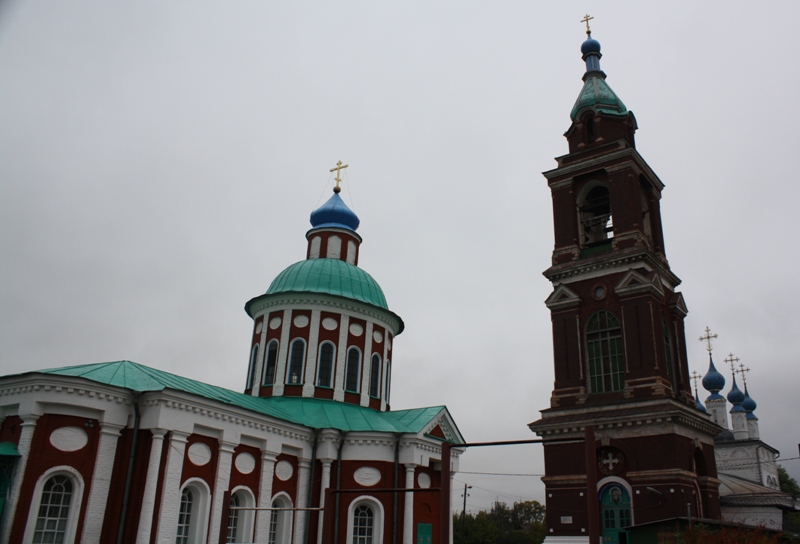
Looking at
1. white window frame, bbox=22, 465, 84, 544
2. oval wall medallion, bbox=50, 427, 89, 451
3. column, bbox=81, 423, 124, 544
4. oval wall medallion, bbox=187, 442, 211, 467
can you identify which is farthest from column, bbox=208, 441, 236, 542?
oval wall medallion, bbox=50, 427, 89, 451

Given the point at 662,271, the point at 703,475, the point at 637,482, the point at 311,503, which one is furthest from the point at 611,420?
the point at 311,503

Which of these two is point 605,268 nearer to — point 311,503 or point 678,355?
point 678,355

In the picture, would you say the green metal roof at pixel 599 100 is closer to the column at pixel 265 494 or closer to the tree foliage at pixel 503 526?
the column at pixel 265 494

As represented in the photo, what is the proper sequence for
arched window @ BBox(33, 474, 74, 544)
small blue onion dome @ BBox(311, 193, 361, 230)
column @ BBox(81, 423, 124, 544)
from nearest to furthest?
arched window @ BBox(33, 474, 74, 544)
column @ BBox(81, 423, 124, 544)
small blue onion dome @ BBox(311, 193, 361, 230)

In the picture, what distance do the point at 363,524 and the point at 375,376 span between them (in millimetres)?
7314

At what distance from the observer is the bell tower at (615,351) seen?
2189 centimetres

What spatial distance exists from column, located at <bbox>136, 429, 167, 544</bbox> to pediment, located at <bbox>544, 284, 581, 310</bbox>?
48.0 feet

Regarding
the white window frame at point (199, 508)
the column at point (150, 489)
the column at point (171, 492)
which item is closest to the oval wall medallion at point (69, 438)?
the column at point (150, 489)

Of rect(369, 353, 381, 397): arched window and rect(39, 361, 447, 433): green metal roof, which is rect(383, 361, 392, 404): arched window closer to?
rect(369, 353, 381, 397): arched window

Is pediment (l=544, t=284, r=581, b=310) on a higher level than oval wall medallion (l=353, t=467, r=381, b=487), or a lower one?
higher

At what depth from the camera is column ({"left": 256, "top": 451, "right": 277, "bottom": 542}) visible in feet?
72.2

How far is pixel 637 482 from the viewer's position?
2180cm

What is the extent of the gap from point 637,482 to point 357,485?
979 cm

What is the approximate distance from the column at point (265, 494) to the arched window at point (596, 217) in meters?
14.5
